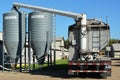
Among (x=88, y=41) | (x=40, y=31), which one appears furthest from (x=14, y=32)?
(x=88, y=41)

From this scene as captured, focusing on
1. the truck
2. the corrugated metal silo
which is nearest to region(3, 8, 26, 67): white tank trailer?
the corrugated metal silo

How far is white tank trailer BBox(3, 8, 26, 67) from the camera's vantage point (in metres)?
25.4

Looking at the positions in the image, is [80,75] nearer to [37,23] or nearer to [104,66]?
[104,66]

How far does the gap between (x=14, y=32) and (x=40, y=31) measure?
7.07 feet

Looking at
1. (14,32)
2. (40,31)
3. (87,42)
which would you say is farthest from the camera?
(14,32)

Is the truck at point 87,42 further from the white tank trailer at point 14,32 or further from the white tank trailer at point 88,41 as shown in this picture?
the white tank trailer at point 14,32

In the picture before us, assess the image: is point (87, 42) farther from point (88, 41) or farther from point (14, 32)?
point (14, 32)

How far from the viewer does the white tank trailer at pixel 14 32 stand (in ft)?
83.3

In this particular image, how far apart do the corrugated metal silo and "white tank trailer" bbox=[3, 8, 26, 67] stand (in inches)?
31.1

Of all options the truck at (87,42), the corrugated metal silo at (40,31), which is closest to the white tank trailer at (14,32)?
the corrugated metal silo at (40,31)

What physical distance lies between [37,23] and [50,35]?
4.94 feet

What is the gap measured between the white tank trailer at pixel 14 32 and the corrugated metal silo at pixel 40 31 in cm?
79

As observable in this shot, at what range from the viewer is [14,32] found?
25.3 meters

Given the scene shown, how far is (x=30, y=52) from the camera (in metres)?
25.4
